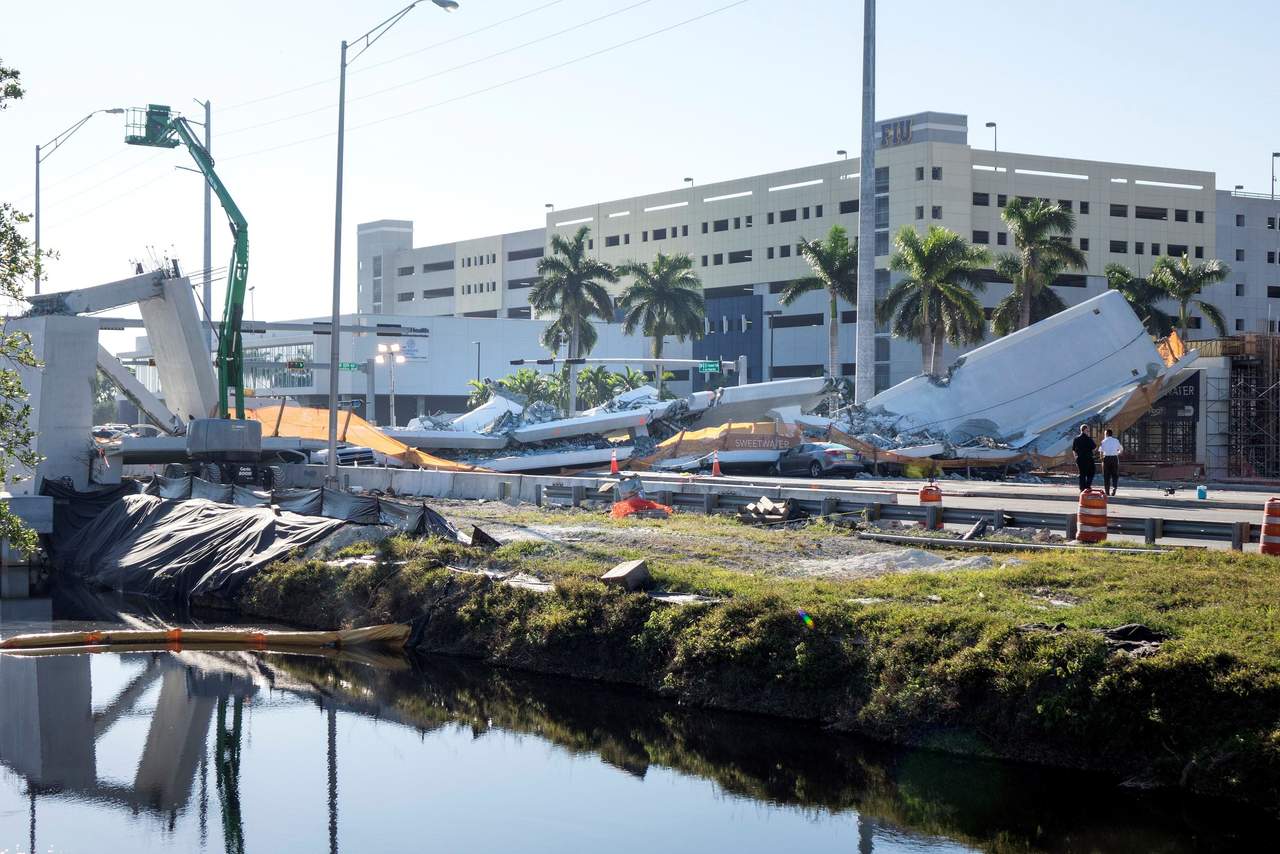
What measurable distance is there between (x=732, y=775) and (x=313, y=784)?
4.47 meters

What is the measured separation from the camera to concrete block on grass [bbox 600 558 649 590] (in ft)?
63.3

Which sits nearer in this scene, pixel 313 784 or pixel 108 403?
pixel 313 784

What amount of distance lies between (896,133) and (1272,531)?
82.3m

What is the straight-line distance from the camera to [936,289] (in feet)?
226

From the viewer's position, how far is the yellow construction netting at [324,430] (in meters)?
48.0

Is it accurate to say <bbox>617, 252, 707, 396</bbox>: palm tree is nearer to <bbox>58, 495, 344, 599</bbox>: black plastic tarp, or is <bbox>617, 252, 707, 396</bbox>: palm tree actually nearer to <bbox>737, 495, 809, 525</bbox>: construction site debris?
<bbox>58, 495, 344, 599</bbox>: black plastic tarp

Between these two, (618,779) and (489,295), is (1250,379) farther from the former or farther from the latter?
(489,295)

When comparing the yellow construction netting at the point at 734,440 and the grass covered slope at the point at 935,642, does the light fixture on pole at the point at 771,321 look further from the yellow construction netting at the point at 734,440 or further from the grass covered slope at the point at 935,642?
the grass covered slope at the point at 935,642

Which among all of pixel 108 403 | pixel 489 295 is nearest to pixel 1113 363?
pixel 489 295

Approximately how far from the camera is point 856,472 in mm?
48469

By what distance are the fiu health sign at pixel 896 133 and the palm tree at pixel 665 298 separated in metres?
17.9

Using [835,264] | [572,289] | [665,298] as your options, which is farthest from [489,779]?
[665,298]

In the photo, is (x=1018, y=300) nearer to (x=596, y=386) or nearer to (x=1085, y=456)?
(x=596, y=386)

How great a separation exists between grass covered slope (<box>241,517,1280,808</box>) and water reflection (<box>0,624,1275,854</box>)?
0.41 meters
